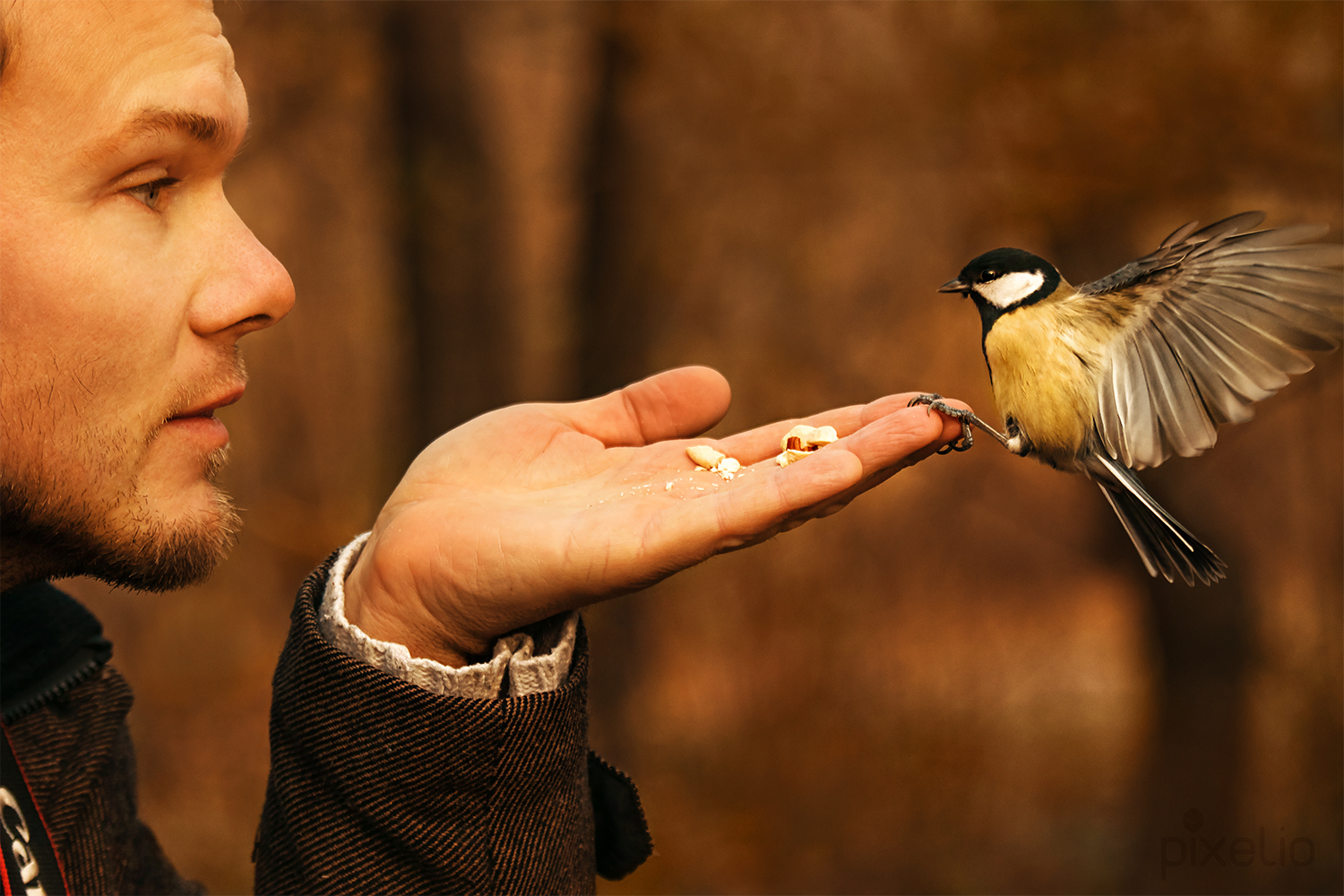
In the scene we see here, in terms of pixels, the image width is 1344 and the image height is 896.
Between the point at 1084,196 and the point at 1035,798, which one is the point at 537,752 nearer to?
the point at 1084,196

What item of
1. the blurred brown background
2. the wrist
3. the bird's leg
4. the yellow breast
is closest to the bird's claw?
the bird's leg

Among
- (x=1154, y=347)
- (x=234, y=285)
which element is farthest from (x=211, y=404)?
(x=1154, y=347)

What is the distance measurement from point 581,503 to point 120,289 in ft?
2.03

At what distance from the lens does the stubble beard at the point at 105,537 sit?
1.23 meters

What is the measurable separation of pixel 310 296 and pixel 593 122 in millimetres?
1683

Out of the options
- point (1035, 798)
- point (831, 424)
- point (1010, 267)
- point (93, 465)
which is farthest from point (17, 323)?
point (1035, 798)

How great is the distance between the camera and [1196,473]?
268cm

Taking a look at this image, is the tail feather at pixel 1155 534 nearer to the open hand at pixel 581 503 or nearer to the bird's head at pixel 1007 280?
the bird's head at pixel 1007 280

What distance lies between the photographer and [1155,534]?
5.28ft

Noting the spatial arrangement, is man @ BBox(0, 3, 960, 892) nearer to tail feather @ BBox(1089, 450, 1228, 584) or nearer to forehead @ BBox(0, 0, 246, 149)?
forehead @ BBox(0, 0, 246, 149)

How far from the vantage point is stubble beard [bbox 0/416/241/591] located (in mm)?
1232

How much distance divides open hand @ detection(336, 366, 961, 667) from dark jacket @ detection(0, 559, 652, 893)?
111 millimetres

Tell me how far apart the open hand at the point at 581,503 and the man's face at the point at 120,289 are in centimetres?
29

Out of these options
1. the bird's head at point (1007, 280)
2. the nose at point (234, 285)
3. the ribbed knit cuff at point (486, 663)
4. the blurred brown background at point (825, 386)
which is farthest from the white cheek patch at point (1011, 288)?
the nose at point (234, 285)
